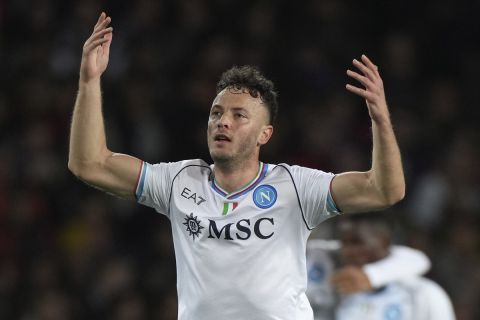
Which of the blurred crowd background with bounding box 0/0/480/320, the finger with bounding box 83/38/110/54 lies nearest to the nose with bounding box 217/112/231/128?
the finger with bounding box 83/38/110/54

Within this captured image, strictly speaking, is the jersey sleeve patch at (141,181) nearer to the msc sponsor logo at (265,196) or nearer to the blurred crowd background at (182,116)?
the msc sponsor logo at (265,196)

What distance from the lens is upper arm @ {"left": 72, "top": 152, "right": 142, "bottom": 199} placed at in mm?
4488

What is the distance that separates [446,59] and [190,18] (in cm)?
249

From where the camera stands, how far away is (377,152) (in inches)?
165

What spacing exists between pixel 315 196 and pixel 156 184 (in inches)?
28.2

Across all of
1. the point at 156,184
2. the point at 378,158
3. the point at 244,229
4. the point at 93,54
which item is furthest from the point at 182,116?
the point at 378,158

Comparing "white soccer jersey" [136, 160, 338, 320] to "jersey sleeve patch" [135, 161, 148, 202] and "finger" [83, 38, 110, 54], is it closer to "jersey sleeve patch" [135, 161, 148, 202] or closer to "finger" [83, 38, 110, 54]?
"jersey sleeve patch" [135, 161, 148, 202]

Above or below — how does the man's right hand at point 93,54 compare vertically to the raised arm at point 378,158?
above

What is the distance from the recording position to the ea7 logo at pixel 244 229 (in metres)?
4.39

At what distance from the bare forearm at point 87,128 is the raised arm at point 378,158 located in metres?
1.09

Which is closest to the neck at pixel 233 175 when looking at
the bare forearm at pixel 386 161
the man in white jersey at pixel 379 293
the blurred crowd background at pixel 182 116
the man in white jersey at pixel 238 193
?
the man in white jersey at pixel 238 193

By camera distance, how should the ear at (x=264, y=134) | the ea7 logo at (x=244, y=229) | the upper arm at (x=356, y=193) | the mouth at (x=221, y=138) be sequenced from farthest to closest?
the ear at (x=264, y=134)
the mouth at (x=221, y=138)
the ea7 logo at (x=244, y=229)
the upper arm at (x=356, y=193)

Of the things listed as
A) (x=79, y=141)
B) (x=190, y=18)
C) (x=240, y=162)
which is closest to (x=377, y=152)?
(x=240, y=162)

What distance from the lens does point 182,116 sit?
9.39m
